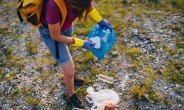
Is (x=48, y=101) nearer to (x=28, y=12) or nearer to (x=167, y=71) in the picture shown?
(x=28, y=12)

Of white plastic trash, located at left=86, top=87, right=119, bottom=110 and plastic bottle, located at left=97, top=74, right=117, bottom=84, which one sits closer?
white plastic trash, located at left=86, top=87, right=119, bottom=110

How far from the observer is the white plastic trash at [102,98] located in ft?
11.6

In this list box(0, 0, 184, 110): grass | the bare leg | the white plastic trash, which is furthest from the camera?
box(0, 0, 184, 110): grass

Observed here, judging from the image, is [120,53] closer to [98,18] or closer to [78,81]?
[78,81]

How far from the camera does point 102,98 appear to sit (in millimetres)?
3705

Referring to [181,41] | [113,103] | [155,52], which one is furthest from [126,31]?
[113,103]

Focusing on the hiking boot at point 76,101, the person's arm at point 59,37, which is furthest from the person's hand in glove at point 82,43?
the hiking boot at point 76,101

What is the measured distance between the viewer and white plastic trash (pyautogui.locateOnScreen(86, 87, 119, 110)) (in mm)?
3549

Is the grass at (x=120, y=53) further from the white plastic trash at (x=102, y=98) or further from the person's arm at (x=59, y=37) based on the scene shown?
the person's arm at (x=59, y=37)

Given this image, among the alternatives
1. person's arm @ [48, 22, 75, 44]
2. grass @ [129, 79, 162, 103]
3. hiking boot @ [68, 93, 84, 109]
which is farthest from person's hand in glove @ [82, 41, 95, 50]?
grass @ [129, 79, 162, 103]

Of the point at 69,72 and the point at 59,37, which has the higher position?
the point at 59,37

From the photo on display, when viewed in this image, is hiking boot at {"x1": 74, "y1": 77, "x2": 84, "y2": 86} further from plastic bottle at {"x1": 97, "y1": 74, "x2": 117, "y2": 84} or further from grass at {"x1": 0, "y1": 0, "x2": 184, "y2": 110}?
plastic bottle at {"x1": 97, "y1": 74, "x2": 117, "y2": 84}

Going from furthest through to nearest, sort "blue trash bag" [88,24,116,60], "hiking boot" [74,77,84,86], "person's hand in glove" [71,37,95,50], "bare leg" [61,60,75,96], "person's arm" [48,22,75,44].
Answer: "hiking boot" [74,77,84,86]
"blue trash bag" [88,24,116,60]
"bare leg" [61,60,75,96]
"person's hand in glove" [71,37,95,50]
"person's arm" [48,22,75,44]

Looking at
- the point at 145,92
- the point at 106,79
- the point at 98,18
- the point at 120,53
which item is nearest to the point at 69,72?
the point at 98,18
